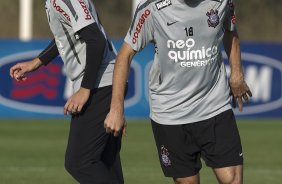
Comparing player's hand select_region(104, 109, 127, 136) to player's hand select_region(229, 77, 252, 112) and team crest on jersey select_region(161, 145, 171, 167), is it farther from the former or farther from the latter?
player's hand select_region(229, 77, 252, 112)

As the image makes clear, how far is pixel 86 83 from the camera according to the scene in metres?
7.45

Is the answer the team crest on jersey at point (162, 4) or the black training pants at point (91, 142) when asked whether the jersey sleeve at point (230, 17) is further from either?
the black training pants at point (91, 142)

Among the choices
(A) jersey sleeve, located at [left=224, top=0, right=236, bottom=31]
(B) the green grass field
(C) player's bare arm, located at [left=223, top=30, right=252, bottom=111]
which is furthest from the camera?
(B) the green grass field

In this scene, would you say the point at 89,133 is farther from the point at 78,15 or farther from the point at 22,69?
the point at 22,69

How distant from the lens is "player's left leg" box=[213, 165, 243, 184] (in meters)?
7.43

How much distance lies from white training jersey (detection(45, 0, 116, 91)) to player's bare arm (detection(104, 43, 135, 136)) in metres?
0.45

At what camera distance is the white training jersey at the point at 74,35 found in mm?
7434

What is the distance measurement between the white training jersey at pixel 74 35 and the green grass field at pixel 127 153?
374 centimetres

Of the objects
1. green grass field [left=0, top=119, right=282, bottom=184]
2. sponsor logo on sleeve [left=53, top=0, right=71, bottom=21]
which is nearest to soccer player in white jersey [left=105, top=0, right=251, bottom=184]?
sponsor logo on sleeve [left=53, top=0, right=71, bottom=21]

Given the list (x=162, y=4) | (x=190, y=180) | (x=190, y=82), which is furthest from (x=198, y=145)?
(x=162, y=4)

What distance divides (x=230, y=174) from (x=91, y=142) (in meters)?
1.09

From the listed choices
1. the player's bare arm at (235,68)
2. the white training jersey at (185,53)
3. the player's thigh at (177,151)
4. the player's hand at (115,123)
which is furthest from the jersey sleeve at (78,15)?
the player's bare arm at (235,68)

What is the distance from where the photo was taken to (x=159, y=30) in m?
7.27

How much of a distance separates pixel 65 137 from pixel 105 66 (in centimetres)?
938
